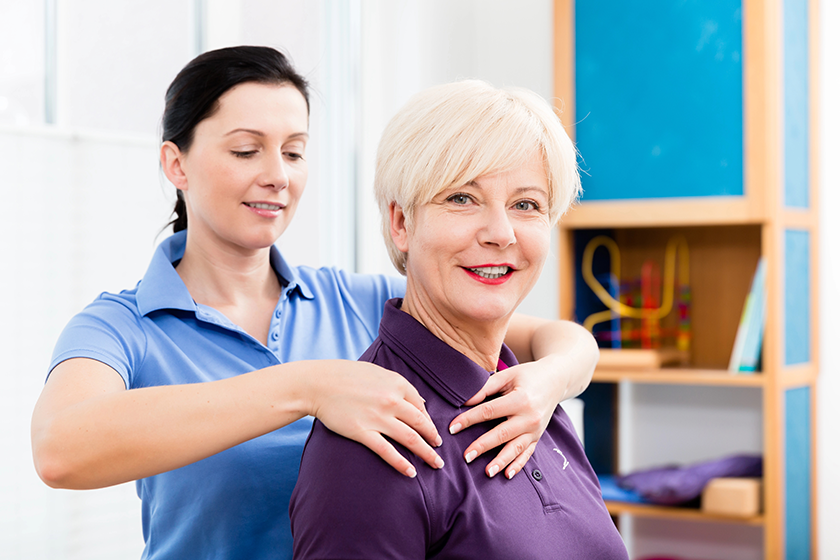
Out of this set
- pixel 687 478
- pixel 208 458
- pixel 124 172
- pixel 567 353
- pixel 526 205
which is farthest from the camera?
pixel 687 478

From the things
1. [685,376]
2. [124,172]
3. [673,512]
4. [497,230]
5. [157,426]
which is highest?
[124,172]

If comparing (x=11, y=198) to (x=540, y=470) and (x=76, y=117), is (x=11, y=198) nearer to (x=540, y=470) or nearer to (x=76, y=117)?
(x=76, y=117)

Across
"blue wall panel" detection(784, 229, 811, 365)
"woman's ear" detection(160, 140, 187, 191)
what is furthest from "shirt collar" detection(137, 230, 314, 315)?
"blue wall panel" detection(784, 229, 811, 365)

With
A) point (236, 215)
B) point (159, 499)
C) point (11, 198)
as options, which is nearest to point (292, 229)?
point (11, 198)

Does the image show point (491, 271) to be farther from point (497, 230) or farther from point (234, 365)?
point (234, 365)

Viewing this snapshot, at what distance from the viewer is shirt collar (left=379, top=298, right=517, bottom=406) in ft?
3.39

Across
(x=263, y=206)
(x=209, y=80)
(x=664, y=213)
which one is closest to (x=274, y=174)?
(x=263, y=206)

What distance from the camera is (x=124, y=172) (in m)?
1.99

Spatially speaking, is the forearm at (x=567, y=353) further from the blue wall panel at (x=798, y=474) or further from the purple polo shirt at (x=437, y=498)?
the blue wall panel at (x=798, y=474)

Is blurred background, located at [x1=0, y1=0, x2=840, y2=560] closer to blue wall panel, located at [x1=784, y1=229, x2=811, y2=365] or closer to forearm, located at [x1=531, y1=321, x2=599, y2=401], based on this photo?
blue wall panel, located at [x1=784, y1=229, x2=811, y2=365]

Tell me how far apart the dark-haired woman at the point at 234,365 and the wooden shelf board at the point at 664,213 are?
3.94 ft

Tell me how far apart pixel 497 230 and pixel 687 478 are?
1.90m

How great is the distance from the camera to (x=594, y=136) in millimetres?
2764

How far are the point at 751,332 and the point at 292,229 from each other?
4.99 ft
